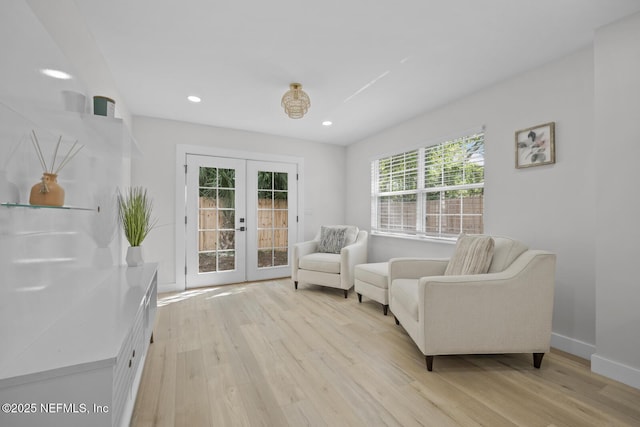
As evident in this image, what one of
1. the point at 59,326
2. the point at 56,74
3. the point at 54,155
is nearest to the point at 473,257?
the point at 59,326

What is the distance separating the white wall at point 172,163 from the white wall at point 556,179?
2.45 m

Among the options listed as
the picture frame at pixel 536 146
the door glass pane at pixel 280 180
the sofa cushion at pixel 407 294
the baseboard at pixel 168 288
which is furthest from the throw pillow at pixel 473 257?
the baseboard at pixel 168 288

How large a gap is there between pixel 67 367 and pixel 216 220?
3.29 metres

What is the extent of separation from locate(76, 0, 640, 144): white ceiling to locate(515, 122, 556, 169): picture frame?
0.56 m

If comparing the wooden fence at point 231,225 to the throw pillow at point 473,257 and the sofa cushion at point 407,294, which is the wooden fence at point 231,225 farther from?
the throw pillow at point 473,257

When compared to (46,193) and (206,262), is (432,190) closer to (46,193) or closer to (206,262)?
(206,262)

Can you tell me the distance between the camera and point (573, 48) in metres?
2.09

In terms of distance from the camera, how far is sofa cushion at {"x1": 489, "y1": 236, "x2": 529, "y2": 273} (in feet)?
6.75

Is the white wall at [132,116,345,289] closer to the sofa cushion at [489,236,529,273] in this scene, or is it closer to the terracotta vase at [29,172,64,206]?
the terracotta vase at [29,172,64,206]

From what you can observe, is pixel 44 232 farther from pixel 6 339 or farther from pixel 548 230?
pixel 548 230

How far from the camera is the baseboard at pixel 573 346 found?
2018mm

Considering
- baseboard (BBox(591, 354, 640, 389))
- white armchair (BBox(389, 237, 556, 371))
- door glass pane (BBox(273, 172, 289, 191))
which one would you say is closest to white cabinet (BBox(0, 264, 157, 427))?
white armchair (BBox(389, 237, 556, 371))

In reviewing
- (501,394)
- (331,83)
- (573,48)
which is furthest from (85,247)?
(573,48)

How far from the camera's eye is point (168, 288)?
11.9ft
